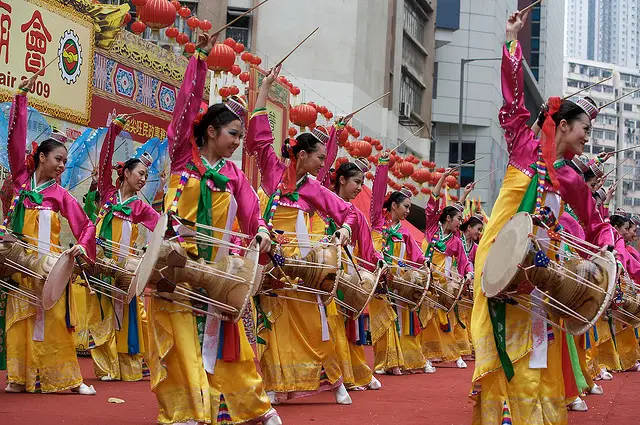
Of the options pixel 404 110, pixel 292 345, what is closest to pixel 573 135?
pixel 292 345

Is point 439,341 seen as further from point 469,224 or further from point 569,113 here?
point 569,113

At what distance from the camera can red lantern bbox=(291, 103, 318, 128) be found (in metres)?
18.2

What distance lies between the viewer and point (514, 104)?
5.43 m

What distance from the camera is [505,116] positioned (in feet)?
18.0

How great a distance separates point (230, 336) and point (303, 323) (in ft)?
6.24

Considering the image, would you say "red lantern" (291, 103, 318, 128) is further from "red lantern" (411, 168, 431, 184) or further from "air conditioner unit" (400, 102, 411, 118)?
"air conditioner unit" (400, 102, 411, 118)

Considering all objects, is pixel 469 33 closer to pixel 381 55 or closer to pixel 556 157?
pixel 381 55

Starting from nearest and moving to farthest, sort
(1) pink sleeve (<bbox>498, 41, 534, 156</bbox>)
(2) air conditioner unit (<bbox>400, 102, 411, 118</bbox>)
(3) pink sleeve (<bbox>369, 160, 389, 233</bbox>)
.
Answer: (1) pink sleeve (<bbox>498, 41, 534, 156</bbox>) → (3) pink sleeve (<bbox>369, 160, 389, 233</bbox>) → (2) air conditioner unit (<bbox>400, 102, 411, 118</bbox>)

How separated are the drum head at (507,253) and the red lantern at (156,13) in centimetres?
954

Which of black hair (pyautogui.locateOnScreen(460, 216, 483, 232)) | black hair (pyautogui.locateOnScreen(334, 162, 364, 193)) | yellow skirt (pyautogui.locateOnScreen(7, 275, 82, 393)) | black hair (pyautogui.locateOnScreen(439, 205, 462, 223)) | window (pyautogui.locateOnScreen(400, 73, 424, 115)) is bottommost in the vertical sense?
yellow skirt (pyautogui.locateOnScreen(7, 275, 82, 393))

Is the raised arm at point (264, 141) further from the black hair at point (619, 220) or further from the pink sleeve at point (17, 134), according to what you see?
the black hair at point (619, 220)

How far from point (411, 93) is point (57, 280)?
32718mm

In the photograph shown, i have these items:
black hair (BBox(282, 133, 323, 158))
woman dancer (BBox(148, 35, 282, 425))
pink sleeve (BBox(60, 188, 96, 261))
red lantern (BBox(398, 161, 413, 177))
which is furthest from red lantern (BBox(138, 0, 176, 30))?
red lantern (BBox(398, 161, 413, 177))

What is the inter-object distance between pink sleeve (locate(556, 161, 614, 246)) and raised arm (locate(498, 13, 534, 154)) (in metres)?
0.27
